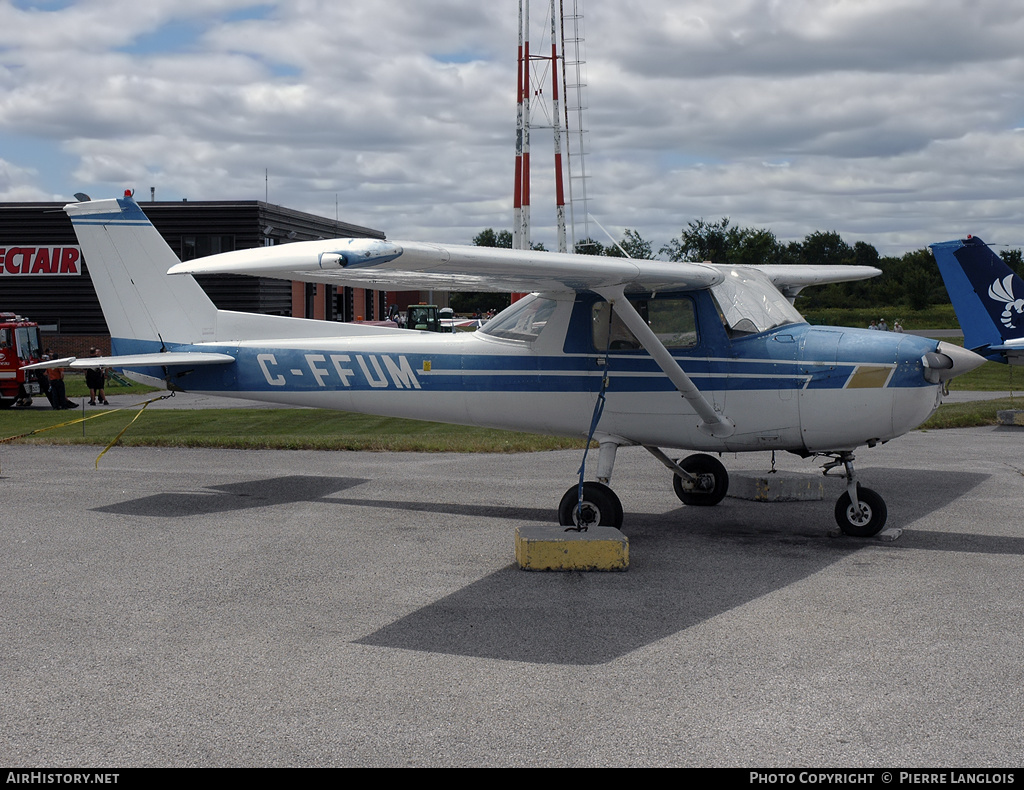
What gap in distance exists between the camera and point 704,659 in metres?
5.62

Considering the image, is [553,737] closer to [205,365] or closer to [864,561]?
[864,561]

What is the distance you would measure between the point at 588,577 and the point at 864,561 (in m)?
2.33

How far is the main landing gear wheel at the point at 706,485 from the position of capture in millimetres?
10594

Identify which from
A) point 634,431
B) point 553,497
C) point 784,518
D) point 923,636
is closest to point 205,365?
point 553,497

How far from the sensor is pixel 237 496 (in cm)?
1105

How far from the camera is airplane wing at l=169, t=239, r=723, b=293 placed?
19.4ft

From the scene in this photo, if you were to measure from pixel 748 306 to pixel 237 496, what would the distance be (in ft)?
19.7

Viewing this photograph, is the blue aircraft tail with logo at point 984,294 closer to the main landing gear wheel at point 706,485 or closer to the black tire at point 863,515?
the main landing gear wheel at point 706,485

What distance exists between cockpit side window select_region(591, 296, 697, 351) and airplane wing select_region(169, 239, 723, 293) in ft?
0.63

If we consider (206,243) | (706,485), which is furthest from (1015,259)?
(706,485)

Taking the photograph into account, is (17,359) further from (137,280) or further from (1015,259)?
(1015,259)

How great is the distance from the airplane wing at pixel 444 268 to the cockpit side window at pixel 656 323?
0.19 m

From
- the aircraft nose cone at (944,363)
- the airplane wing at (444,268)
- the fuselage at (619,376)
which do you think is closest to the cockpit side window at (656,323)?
the fuselage at (619,376)

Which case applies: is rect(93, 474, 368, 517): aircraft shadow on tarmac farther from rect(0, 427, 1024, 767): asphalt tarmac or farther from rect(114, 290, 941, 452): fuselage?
rect(114, 290, 941, 452): fuselage
